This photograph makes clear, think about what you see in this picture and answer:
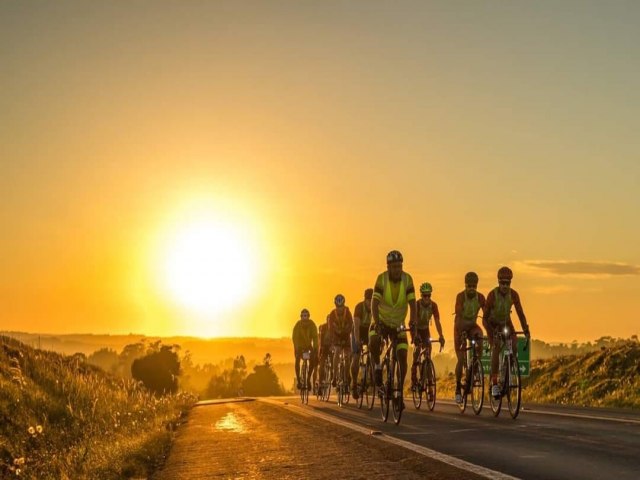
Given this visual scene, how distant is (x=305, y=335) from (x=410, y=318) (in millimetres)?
12993

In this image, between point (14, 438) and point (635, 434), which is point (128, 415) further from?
point (635, 434)

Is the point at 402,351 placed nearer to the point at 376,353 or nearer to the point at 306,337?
the point at 376,353

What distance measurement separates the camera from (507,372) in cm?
1677

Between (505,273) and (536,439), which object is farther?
(505,273)

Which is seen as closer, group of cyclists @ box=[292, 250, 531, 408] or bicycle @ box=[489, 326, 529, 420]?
group of cyclists @ box=[292, 250, 531, 408]

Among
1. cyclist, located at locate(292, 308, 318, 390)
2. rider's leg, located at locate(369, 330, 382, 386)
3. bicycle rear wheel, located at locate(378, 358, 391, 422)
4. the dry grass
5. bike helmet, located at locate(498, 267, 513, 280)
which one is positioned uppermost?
bike helmet, located at locate(498, 267, 513, 280)

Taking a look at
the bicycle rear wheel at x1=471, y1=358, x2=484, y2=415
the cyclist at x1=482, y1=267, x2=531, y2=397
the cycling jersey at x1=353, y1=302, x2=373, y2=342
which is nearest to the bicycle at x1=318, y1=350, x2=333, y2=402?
the cycling jersey at x1=353, y1=302, x2=373, y2=342

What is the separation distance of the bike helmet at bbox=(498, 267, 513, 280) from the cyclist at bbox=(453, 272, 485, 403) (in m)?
1.01

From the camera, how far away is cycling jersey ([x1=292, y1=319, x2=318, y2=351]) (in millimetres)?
28547

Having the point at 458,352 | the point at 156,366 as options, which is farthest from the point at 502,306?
the point at 156,366

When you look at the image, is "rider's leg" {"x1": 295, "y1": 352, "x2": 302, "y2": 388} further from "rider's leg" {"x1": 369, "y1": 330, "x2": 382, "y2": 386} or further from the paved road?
"rider's leg" {"x1": 369, "y1": 330, "x2": 382, "y2": 386}

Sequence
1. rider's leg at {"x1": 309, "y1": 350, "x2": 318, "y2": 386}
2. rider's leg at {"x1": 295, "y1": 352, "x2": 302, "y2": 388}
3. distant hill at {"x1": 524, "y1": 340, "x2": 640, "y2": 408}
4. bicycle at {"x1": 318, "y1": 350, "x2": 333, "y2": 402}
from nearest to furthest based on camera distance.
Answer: distant hill at {"x1": 524, "y1": 340, "x2": 640, "y2": 408} < bicycle at {"x1": 318, "y1": 350, "x2": 333, "y2": 402} < rider's leg at {"x1": 309, "y1": 350, "x2": 318, "y2": 386} < rider's leg at {"x1": 295, "y1": 352, "x2": 302, "y2": 388}

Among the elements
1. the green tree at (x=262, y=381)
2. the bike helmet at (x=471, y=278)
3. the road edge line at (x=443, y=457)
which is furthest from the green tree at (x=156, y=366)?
the road edge line at (x=443, y=457)

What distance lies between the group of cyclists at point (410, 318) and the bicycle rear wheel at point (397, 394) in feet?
→ 0.26
